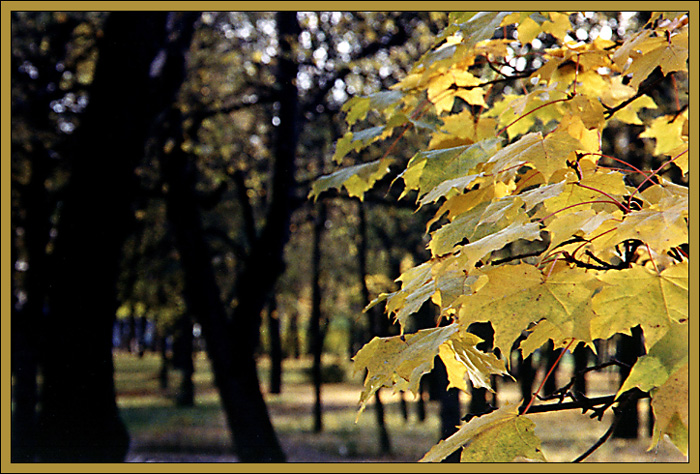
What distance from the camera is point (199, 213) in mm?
8984

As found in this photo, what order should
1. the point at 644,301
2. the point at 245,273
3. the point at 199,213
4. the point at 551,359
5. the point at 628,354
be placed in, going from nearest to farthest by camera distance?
the point at 644,301 < the point at 628,354 < the point at 551,359 < the point at 245,273 < the point at 199,213

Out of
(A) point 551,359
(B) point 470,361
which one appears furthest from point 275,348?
(B) point 470,361

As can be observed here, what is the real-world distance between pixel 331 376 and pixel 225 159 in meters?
12.0

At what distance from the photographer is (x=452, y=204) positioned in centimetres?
187

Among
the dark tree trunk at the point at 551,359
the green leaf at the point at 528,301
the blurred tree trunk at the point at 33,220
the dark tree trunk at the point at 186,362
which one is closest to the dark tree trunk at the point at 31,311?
the blurred tree trunk at the point at 33,220

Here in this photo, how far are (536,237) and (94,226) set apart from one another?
5.34 metres

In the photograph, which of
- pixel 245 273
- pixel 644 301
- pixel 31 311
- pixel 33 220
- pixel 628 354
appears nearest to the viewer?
pixel 644 301

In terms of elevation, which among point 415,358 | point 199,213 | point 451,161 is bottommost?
point 415,358

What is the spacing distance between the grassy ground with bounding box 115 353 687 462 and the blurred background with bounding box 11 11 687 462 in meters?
0.10

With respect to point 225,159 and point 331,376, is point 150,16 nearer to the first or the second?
point 225,159

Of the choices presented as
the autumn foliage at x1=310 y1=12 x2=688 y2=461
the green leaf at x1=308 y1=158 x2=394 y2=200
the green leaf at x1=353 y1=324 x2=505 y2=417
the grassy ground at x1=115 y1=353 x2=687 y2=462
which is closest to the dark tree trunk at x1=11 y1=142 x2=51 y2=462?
the grassy ground at x1=115 y1=353 x2=687 y2=462

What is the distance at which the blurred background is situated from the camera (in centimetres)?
586

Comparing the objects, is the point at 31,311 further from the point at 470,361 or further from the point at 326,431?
the point at 470,361

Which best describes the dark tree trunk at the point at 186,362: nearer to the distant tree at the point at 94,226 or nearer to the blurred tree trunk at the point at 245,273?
the blurred tree trunk at the point at 245,273
